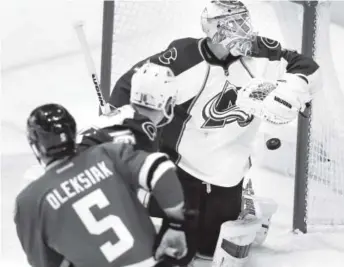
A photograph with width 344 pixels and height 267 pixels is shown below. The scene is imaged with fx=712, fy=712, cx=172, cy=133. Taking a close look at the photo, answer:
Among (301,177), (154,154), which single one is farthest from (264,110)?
(301,177)

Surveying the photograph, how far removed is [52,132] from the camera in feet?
3.42

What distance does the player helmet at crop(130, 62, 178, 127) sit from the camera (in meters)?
1.13

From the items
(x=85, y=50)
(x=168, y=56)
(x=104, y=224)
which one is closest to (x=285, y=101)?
(x=168, y=56)

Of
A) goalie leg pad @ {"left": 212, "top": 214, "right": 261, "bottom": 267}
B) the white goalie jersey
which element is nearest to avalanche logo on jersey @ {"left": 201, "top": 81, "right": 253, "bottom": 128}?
the white goalie jersey

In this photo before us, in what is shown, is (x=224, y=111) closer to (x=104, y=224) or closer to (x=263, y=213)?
(x=263, y=213)

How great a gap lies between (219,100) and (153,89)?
0.43 metres

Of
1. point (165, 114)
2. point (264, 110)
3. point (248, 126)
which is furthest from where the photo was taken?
point (248, 126)

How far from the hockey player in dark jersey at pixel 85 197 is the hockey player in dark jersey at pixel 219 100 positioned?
293mm

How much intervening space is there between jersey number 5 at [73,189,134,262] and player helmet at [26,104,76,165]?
0.26ft

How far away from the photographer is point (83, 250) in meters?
1.05

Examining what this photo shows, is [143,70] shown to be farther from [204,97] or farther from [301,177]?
[301,177]

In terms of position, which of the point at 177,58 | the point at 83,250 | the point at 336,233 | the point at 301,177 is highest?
the point at 177,58

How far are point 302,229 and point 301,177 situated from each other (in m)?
0.14

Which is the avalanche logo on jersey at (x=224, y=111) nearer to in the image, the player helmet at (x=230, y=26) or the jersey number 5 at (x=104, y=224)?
the player helmet at (x=230, y=26)
